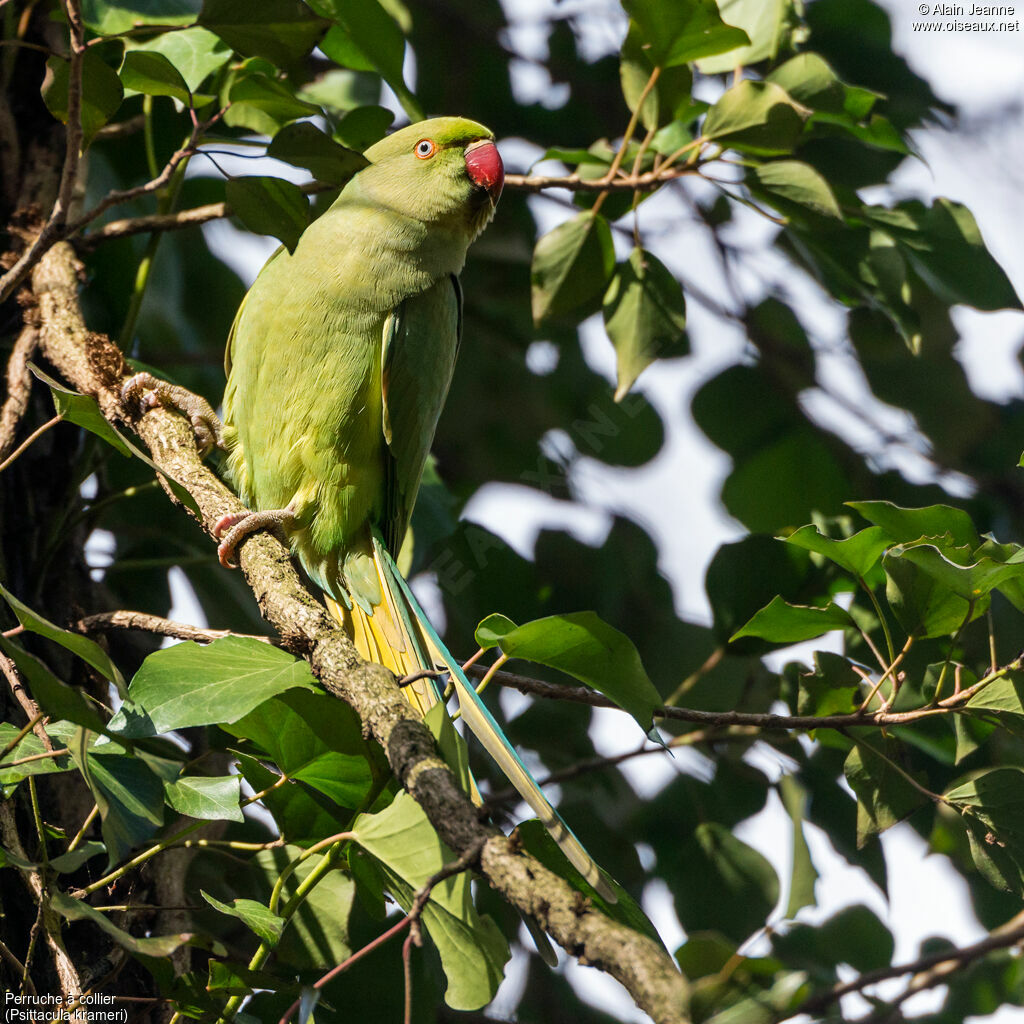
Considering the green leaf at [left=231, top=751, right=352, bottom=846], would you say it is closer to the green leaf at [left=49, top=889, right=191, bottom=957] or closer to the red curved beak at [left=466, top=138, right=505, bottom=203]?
the green leaf at [left=49, top=889, right=191, bottom=957]

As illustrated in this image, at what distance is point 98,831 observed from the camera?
1.58 metres

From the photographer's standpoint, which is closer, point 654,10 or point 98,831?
point 98,831

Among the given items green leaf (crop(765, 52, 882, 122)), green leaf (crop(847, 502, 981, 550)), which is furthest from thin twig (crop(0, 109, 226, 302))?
green leaf (crop(847, 502, 981, 550))

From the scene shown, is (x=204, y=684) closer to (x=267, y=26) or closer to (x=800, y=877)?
(x=800, y=877)

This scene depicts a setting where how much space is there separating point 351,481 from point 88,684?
24.5 inches

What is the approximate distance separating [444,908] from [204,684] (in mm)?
400

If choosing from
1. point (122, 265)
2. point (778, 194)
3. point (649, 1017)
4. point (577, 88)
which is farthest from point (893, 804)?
point (577, 88)

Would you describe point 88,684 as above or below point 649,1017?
below

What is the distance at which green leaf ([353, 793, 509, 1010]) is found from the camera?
1123 mm

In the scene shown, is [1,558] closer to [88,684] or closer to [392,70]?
[88,684]

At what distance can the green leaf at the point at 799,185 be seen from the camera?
6.22 ft

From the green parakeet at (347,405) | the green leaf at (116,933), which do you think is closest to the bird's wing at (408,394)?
the green parakeet at (347,405)

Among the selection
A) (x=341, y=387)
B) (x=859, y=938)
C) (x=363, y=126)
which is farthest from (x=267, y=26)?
(x=859, y=938)

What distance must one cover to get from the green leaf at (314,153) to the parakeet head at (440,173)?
1.81ft
